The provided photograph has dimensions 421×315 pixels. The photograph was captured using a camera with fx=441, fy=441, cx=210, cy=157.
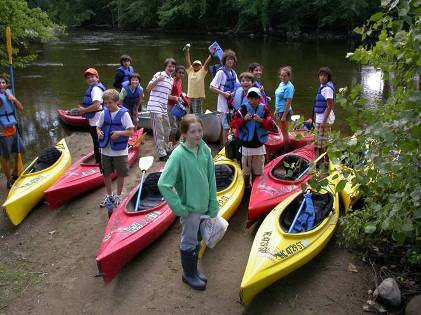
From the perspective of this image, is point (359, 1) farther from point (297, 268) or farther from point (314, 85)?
point (297, 268)

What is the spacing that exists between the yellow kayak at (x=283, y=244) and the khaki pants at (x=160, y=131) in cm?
257

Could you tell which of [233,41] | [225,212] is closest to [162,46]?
[233,41]

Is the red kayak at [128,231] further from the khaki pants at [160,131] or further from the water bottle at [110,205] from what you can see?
→ the khaki pants at [160,131]

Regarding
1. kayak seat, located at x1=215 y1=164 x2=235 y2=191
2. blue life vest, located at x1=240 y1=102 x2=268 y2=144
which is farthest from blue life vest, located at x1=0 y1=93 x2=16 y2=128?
blue life vest, located at x1=240 y1=102 x2=268 y2=144

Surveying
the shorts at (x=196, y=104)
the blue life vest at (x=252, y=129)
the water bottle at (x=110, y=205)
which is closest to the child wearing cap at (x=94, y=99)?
the water bottle at (x=110, y=205)

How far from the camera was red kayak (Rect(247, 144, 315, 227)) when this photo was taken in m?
4.87

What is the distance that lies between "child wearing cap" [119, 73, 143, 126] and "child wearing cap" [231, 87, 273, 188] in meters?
2.52

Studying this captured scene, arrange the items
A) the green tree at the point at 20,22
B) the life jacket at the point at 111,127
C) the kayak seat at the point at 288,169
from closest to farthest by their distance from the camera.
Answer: the life jacket at the point at 111,127, the kayak seat at the point at 288,169, the green tree at the point at 20,22

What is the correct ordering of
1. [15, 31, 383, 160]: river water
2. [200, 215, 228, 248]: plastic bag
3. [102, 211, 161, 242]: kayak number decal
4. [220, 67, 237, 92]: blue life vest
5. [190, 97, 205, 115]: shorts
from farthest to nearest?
1. [15, 31, 383, 160]: river water
2. [190, 97, 205, 115]: shorts
3. [220, 67, 237, 92]: blue life vest
4. [102, 211, 161, 242]: kayak number decal
5. [200, 215, 228, 248]: plastic bag

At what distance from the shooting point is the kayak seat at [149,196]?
515 cm

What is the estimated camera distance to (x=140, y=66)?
18891 mm

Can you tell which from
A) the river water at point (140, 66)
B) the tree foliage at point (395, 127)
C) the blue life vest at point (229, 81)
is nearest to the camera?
the tree foliage at point (395, 127)

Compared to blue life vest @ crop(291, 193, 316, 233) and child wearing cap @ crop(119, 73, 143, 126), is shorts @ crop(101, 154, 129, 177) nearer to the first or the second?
blue life vest @ crop(291, 193, 316, 233)

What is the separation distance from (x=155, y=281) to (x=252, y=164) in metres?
1.98
